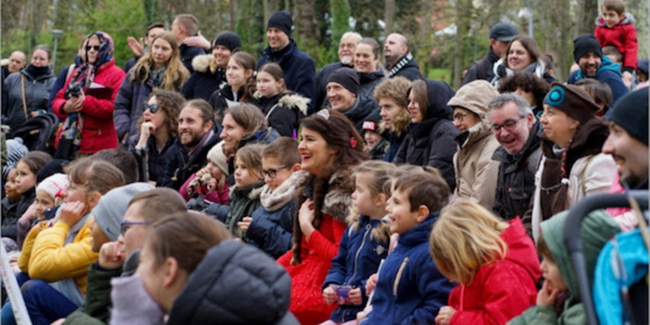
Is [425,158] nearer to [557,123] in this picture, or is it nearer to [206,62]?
[557,123]

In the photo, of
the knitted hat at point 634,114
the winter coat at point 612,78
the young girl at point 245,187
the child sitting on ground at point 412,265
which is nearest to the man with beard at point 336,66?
the winter coat at point 612,78

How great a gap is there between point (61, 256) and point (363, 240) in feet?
5.91

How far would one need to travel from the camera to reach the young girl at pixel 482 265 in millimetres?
4312

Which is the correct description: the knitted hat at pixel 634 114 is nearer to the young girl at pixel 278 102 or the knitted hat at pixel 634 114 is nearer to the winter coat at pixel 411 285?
the winter coat at pixel 411 285

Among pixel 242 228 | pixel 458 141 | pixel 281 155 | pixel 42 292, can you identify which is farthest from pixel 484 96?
pixel 42 292

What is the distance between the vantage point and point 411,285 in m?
4.85

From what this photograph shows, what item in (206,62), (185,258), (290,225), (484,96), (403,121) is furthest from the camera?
(206,62)

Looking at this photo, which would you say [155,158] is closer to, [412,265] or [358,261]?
[358,261]

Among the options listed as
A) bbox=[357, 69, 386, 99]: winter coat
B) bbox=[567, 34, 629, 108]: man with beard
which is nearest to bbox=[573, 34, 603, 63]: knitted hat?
bbox=[567, 34, 629, 108]: man with beard

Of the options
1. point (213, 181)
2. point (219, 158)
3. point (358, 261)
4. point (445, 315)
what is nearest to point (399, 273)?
point (445, 315)

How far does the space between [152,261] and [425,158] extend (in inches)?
168

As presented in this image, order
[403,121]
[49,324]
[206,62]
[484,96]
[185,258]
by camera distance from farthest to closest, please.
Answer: [206,62]
[403,121]
[484,96]
[49,324]
[185,258]

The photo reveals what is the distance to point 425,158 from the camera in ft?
24.0

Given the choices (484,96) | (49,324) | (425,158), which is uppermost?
(484,96)
